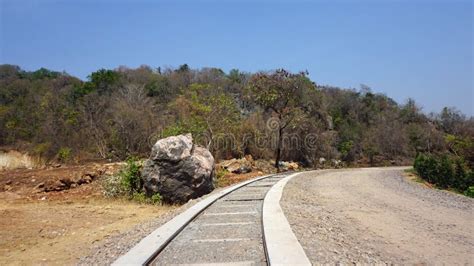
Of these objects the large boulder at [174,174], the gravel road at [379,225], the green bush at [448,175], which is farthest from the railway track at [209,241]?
the green bush at [448,175]

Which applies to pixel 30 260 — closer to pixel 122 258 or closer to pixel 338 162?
pixel 122 258

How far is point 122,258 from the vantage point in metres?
4.37

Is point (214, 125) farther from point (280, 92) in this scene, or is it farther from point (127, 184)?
point (127, 184)

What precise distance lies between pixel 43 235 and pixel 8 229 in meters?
1.10

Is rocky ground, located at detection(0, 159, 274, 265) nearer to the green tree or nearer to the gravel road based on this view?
the gravel road

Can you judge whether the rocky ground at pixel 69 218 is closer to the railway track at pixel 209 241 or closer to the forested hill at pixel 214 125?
the railway track at pixel 209 241

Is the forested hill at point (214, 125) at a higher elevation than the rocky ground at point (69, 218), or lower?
higher

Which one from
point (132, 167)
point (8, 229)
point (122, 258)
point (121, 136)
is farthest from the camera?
point (121, 136)

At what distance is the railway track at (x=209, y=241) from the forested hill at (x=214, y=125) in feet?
36.5

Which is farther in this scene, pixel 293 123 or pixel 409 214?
pixel 293 123

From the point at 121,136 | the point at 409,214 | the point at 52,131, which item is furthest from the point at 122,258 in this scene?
the point at 52,131

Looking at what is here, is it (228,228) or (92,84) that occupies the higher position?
(92,84)

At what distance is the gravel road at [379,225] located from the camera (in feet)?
17.4

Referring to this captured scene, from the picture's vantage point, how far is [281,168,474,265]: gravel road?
5305mm
